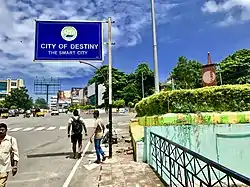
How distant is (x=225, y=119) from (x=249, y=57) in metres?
50.6

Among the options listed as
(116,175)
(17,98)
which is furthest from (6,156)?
(17,98)

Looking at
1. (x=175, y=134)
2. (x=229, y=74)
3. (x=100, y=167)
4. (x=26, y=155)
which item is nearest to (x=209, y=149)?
(x=175, y=134)

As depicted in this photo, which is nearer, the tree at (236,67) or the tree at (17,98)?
the tree at (236,67)

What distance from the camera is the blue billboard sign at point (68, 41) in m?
9.84

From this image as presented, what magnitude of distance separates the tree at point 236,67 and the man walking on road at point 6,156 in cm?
5178

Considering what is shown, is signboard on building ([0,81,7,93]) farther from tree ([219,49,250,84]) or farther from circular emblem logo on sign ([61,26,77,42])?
circular emblem logo on sign ([61,26,77,42])

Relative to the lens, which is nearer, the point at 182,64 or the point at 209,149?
the point at 209,149

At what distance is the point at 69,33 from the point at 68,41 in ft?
1.02

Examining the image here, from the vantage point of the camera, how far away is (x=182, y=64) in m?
61.6

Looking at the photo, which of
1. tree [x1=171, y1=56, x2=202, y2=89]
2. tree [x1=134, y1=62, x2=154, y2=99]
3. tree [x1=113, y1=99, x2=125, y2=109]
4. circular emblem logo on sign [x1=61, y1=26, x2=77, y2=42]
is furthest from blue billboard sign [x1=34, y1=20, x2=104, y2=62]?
tree [x1=134, y1=62, x2=154, y2=99]

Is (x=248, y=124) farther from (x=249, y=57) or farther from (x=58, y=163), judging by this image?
(x=249, y=57)

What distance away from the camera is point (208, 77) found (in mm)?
13820

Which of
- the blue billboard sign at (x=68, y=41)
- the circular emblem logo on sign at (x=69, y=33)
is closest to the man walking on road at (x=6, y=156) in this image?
the blue billboard sign at (x=68, y=41)

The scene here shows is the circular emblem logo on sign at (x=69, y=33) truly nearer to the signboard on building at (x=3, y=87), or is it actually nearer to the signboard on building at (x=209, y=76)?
the signboard on building at (x=209, y=76)
